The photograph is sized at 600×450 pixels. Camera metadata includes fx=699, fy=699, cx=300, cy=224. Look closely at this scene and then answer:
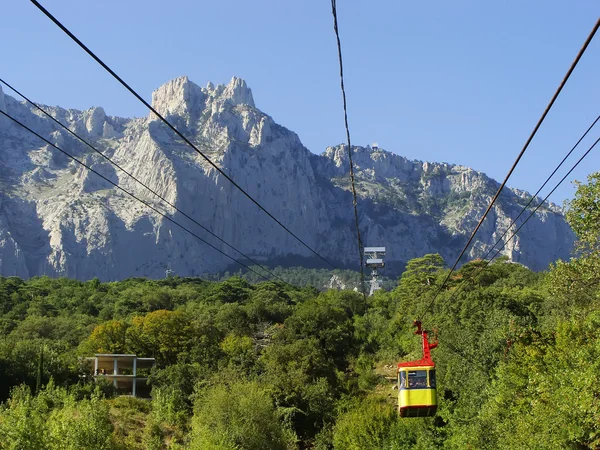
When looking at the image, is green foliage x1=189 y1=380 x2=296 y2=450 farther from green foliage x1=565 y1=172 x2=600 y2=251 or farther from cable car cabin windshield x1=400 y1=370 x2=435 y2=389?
green foliage x1=565 y1=172 x2=600 y2=251

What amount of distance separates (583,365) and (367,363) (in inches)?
1632

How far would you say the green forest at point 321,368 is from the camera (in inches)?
1255

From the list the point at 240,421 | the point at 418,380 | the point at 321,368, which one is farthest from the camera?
the point at 321,368

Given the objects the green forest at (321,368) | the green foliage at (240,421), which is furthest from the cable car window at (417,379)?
the green foliage at (240,421)

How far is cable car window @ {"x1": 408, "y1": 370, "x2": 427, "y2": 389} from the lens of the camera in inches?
1091

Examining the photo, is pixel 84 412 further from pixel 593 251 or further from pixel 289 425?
pixel 593 251

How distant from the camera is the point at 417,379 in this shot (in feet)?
91.3

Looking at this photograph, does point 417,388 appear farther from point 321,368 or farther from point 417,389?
point 321,368

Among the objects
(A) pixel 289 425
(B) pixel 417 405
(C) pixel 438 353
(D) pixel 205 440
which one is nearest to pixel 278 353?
(A) pixel 289 425

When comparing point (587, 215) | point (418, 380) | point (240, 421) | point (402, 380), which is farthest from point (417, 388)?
point (240, 421)

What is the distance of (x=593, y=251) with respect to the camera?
30594mm

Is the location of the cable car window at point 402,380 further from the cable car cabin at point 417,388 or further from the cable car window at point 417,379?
the cable car window at point 417,379

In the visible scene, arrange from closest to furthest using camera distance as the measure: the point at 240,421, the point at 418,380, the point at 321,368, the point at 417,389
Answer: the point at 417,389 → the point at 418,380 → the point at 240,421 → the point at 321,368

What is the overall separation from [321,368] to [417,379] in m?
36.7
